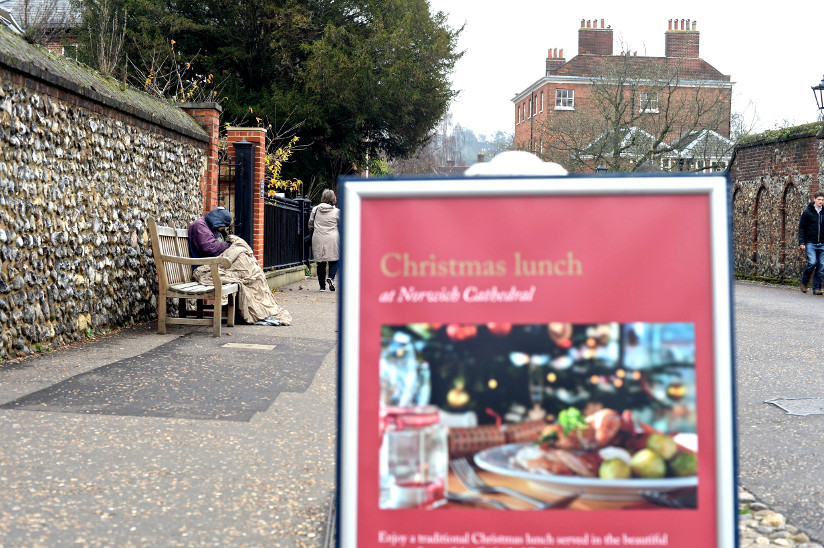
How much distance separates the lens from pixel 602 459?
7.52 ft

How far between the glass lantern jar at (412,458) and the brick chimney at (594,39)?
67.8m

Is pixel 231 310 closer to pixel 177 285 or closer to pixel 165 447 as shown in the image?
pixel 177 285

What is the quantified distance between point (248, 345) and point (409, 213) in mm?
6373

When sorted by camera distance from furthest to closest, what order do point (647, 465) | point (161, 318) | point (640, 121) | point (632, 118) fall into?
point (640, 121)
point (632, 118)
point (161, 318)
point (647, 465)

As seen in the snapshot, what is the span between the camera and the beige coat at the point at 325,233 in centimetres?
1560

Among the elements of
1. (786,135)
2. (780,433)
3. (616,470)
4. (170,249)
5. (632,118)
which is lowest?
(780,433)

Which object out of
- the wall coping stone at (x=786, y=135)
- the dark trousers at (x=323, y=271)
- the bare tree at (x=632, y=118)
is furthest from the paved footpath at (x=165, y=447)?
the bare tree at (x=632, y=118)

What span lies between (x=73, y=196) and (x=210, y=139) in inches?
176

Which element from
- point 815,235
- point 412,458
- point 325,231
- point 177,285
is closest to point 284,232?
point 325,231

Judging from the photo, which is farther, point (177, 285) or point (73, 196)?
point (177, 285)

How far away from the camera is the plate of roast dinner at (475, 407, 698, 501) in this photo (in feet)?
7.47

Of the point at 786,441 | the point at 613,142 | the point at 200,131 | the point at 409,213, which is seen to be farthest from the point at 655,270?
the point at 613,142

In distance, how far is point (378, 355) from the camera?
7.70 feet

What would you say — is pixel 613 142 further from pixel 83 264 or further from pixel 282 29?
pixel 83 264
